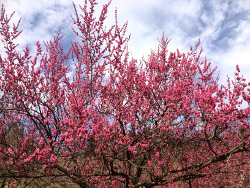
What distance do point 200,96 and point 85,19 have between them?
538 centimetres

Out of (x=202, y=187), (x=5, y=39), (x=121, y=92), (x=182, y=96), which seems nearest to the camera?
(x=182, y=96)

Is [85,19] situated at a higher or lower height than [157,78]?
higher

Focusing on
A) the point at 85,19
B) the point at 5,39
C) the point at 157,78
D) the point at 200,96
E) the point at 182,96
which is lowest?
the point at 200,96

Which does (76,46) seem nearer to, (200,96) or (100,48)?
(100,48)

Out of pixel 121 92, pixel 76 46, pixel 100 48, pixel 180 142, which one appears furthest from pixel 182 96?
pixel 76 46

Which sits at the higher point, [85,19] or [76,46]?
[85,19]

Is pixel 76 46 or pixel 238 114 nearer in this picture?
pixel 238 114

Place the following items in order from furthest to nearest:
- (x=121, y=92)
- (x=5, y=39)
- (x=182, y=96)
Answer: (x=5, y=39), (x=121, y=92), (x=182, y=96)

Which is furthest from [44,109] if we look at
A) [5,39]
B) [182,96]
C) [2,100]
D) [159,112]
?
[182,96]

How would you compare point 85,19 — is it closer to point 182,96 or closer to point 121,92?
point 121,92

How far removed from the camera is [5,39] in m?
6.78

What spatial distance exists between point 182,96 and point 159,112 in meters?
1.02

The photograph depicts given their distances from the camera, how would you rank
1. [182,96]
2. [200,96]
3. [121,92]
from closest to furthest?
[200,96], [182,96], [121,92]

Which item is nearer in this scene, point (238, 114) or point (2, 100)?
point (238, 114)
